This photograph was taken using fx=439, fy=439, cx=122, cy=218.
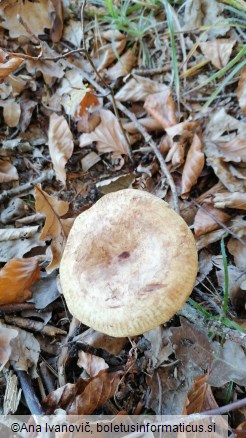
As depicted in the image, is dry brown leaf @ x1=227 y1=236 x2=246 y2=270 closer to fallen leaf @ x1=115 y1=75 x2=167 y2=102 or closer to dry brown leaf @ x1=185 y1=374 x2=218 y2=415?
dry brown leaf @ x1=185 y1=374 x2=218 y2=415

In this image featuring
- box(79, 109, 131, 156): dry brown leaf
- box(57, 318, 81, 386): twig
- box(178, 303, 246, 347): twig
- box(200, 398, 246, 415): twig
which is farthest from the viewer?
box(79, 109, 131, 156): dry brown leaf

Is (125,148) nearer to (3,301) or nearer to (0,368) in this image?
(3,301)

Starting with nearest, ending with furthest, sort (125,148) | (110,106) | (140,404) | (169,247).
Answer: (169,247) → (140,404) → (125,148) → (110,106)

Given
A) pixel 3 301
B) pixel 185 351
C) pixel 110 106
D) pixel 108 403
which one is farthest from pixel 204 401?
pixel 110 106

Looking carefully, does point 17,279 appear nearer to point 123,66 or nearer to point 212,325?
point 212,325

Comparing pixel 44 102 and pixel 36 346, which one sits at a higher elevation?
pixel 44 102

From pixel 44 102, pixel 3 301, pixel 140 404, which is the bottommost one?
pixel 140 404

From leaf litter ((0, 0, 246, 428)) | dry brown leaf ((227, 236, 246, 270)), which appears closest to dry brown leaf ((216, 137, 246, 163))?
leaf litter ((0, 0, 246, 428))

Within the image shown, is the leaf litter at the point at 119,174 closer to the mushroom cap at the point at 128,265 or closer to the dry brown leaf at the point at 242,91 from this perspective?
the dry brown leaf at the point at 242,91
